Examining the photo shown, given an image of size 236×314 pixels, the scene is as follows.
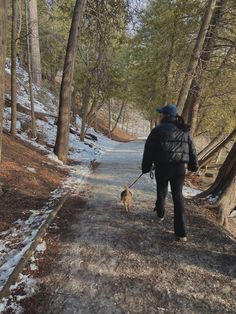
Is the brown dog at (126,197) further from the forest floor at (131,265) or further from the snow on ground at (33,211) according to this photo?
the snow on ground at (33,211)

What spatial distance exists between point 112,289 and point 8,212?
3033 mm

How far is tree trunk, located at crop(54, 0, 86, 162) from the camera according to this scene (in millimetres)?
11398

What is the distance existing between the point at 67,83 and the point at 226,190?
22.4 ft

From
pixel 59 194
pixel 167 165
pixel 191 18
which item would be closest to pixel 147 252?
pixel 167 165

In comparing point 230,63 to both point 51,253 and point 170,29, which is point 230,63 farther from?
point 51,253

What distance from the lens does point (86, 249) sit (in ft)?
16.6

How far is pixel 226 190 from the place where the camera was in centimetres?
812

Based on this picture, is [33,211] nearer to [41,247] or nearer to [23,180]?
[41,247]

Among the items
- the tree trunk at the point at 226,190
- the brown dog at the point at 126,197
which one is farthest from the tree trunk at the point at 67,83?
the brown dog at the point at 126,197

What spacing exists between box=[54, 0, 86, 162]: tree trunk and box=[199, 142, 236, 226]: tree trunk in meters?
5.96

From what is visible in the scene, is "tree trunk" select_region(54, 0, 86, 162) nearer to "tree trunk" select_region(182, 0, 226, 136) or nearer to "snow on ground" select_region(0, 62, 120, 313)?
"snow on ground" select_region(0, 62, 120, 313)

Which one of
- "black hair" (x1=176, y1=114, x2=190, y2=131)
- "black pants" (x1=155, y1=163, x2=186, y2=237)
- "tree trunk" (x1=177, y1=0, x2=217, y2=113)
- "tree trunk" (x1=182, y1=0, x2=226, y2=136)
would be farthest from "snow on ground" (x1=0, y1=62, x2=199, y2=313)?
"tree trunk" (x1=182, y1=0, x2=226, y2=136)

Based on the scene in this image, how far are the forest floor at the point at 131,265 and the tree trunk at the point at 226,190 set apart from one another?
39.4 inches

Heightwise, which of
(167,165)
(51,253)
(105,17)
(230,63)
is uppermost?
(105,17)
